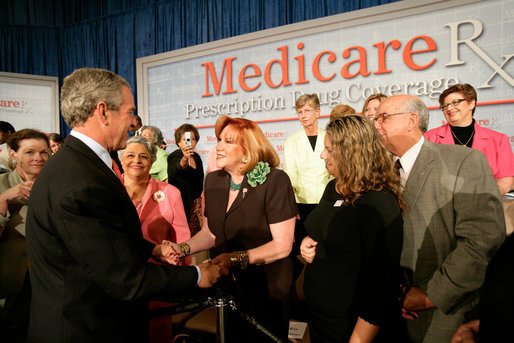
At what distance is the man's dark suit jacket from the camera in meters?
1.10

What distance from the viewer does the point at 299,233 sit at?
11.7ft

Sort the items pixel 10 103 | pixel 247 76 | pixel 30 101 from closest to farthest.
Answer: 1. pixel 247 76
2. pixel 10 103
3. pixel 30 101

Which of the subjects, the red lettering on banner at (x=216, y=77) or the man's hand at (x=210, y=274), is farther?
the red lettering on banner at (x=216, y=77)

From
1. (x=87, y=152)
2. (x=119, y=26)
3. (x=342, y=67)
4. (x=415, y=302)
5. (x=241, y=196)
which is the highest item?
(x=119, y=26)

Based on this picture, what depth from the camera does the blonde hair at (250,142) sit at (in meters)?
1.94

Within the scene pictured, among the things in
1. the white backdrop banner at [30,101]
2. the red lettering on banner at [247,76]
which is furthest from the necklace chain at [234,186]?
the white backdrop banner at [30,101]

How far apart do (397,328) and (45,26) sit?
9.03m

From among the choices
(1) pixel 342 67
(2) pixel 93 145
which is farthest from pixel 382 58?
(2) pixel 93 145

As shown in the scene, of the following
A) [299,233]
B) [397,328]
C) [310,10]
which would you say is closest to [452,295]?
[397,328]

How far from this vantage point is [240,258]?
1698 mm

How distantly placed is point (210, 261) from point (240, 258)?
0.15 metres

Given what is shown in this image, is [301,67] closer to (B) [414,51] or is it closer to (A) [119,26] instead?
(B) [414,51]

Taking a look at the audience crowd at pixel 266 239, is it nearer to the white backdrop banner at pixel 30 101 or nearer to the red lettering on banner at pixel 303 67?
the red lettering on banner at pixel 303 67

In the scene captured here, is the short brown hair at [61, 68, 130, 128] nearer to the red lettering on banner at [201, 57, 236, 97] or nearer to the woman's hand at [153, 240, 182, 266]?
the woman's hand at [153, 240, 182, 266]
